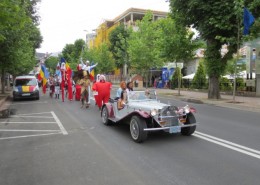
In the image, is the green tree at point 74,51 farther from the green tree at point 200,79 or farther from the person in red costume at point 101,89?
the person in red costume at point 101,89

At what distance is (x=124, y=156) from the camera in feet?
21.3

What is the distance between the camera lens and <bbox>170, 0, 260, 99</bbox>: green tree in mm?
17495

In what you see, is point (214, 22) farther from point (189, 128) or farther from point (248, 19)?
point (189, 128)

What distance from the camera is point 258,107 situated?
15750mm

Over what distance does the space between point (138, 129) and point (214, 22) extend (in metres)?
11.9

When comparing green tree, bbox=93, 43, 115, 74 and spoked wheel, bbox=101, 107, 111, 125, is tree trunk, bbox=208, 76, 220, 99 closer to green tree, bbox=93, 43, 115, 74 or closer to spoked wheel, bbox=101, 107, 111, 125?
spoked wheel, bbox=101, 107, 111, 125

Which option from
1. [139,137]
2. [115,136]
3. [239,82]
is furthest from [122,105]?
[239,82]

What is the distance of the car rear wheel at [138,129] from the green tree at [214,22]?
36.8 feet

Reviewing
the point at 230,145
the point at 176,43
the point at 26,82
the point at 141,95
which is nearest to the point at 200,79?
the point at 176,43

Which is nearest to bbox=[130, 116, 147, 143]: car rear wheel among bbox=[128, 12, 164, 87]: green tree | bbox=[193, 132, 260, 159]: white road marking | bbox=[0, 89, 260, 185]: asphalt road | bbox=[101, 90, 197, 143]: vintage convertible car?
bbox=[101, 90, 197, 143]: vintage convertible car

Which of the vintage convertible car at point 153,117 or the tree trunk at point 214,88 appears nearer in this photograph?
the vintage convertible car at point 153,117

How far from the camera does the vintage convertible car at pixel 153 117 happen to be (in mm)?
7566

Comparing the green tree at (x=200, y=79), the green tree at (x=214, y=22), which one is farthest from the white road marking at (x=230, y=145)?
the green tree at (x=200, y=79)

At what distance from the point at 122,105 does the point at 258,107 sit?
31.0 feet
